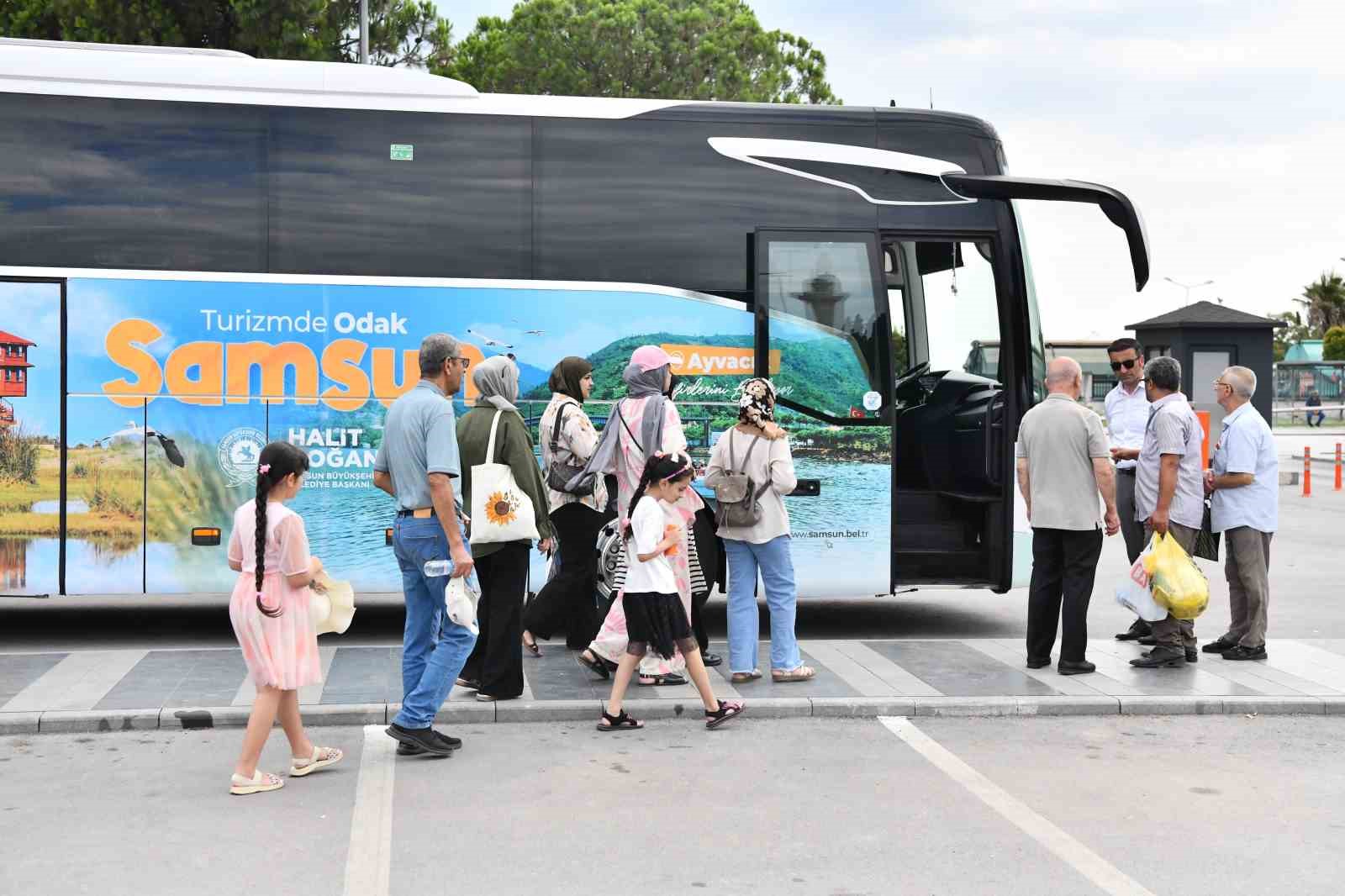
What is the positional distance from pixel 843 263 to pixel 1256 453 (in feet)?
9.57

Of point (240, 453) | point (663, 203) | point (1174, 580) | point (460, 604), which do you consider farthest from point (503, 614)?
point (1174, 580)

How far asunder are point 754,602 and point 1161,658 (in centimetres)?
261

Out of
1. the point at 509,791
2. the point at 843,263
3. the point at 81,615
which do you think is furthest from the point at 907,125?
the point at 81,615

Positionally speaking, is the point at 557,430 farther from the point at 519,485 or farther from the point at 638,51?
the point at 638,51

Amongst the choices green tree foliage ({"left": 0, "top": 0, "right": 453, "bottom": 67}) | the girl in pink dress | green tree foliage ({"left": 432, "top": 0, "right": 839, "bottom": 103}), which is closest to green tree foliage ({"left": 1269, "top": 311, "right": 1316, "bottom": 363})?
green tree foliage ({"left": 432, "top": 0, "right": 839, "bottom": 103})

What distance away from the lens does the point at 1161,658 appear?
905cm

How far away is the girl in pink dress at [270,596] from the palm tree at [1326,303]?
98.1 metres

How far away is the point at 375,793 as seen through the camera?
247 inches

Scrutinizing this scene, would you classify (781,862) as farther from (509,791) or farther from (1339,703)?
(1339,703)

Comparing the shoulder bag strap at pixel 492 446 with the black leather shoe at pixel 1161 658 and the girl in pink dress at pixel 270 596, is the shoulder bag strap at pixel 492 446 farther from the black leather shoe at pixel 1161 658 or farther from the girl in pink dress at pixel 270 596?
the black leather shoe at pixel 1161 658

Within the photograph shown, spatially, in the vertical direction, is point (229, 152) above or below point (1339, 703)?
above

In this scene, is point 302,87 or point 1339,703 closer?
point 1339,703

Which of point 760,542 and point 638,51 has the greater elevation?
point 638,51

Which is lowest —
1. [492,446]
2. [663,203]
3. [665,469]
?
[665,469]
